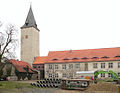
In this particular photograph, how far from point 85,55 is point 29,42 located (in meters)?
19.9

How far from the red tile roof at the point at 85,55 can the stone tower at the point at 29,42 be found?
7.56 m

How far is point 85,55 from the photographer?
40469mm

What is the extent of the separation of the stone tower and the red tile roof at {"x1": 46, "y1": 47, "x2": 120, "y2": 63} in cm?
756

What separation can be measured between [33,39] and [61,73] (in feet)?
53.2

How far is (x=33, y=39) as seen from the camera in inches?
1951

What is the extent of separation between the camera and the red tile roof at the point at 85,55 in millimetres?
37675

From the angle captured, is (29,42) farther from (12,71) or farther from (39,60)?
(12,71)

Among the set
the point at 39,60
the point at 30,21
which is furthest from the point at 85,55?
the point at 30,21

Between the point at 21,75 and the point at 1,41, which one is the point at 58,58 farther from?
the point at 1,41

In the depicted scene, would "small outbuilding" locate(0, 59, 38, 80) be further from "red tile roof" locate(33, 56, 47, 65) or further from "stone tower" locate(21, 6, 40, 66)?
"stone tower" locate(21, 6, 40, 66)

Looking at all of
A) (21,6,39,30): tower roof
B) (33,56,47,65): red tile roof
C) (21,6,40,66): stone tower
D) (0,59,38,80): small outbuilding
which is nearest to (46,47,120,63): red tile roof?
(33,56,47,65): red tile roof

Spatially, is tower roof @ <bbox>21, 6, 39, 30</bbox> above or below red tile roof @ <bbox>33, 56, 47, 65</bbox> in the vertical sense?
above

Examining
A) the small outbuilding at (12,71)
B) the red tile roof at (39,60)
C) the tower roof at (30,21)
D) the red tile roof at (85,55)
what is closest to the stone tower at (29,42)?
the tower roof at (30,21)

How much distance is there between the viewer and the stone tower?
49.1 meters
